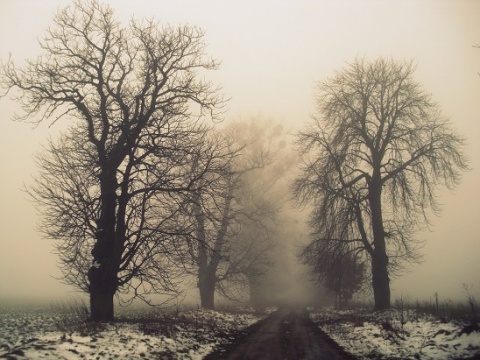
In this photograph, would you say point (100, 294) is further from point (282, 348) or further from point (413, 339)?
point (413, 339)

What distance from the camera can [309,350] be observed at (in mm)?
10352

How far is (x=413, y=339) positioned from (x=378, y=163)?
11.4 meters

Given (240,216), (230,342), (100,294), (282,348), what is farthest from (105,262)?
(240,216)

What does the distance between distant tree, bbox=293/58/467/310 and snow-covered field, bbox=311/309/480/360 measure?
6.68m

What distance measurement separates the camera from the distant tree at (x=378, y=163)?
18375 millimetres

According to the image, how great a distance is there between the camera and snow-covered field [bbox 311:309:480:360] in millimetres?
7797

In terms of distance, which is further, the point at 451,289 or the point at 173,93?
the point at 451,289

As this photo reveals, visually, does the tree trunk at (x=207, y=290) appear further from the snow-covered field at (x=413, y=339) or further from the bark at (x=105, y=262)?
the snow-covered field at (x=413, y=339)

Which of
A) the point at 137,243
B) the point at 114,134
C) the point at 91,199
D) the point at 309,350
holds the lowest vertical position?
the point at 309,350

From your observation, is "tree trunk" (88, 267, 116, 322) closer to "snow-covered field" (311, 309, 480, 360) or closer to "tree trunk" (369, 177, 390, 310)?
"snow-covered field" (311, 309, 480, 360)

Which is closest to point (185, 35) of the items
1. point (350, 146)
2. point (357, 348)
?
point (350, 146)

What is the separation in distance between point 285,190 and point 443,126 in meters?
16.6

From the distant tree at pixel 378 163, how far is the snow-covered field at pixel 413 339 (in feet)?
21.9

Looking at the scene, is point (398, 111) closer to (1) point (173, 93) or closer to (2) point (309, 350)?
(1) point (173, 93)
